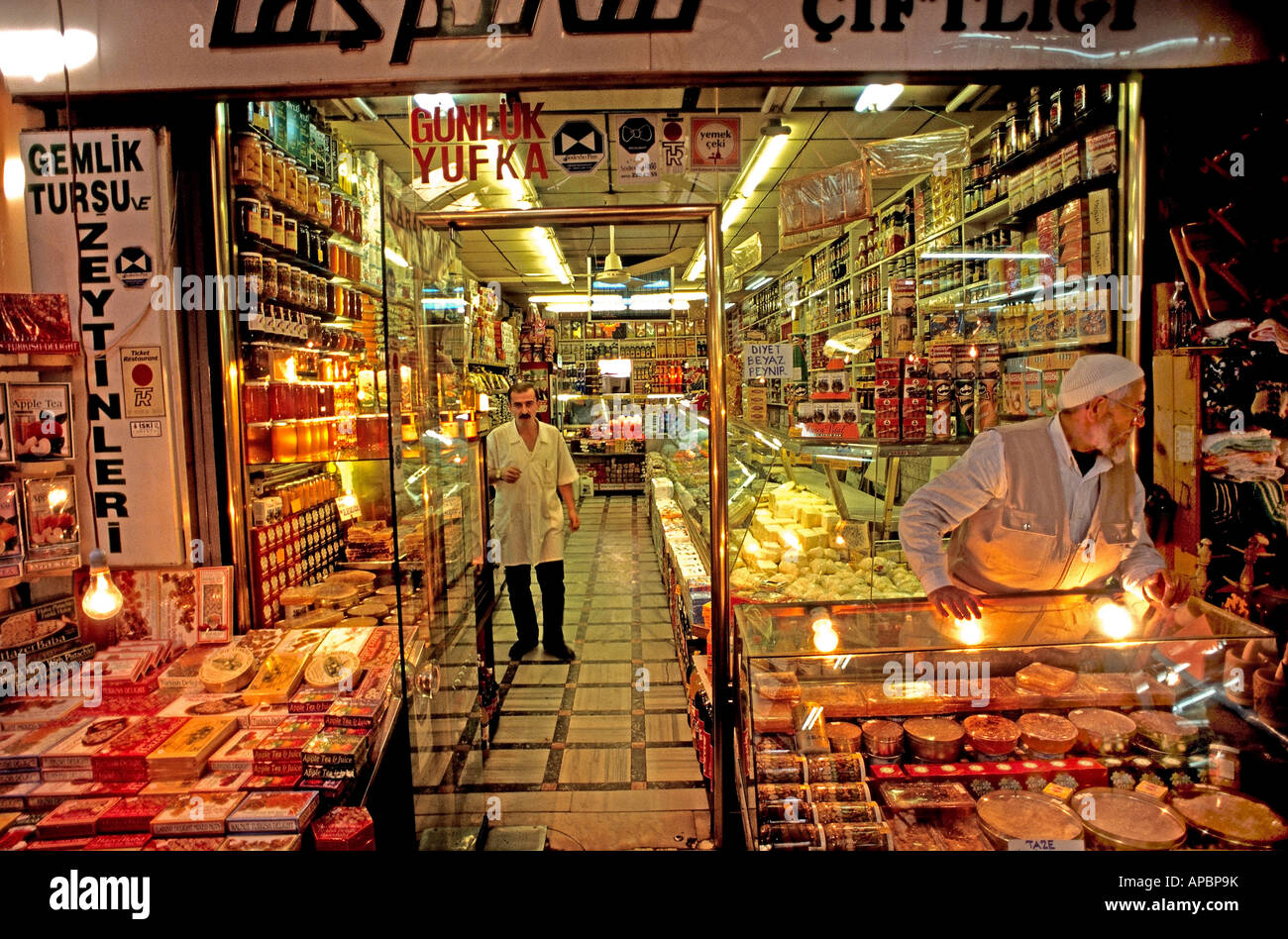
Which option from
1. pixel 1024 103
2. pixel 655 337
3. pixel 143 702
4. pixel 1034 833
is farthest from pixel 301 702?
pixel 655 337

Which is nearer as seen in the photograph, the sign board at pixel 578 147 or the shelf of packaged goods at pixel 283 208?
the sign board at pixel 578 147

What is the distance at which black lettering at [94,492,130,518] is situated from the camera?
3.19m

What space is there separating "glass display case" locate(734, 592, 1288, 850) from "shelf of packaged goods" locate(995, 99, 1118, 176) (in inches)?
102

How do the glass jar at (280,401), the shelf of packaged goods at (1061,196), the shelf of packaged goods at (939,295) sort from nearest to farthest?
the shelf of packaged goods at (1061,196)
the glass jar at (280,401)
the shelf of packaged goods at (939,295)

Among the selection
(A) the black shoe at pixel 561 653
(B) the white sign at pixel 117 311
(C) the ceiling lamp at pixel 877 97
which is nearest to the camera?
(B) the white sign at pixel 117 311

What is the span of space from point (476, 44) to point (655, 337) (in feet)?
36.6

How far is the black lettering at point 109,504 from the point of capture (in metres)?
3.19

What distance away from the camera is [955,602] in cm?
254

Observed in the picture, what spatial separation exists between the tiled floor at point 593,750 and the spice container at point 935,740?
4.15ft

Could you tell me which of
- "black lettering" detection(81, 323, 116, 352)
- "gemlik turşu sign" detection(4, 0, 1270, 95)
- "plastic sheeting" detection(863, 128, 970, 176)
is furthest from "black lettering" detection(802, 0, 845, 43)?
"black lettering" detection(81, 323, 116, 352)

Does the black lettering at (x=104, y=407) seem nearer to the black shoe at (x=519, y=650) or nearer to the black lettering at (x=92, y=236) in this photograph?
the black lettering at (x=92, y=236)

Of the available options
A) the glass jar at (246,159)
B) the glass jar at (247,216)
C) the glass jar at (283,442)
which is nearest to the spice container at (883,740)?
the glass jar at (283,442)
